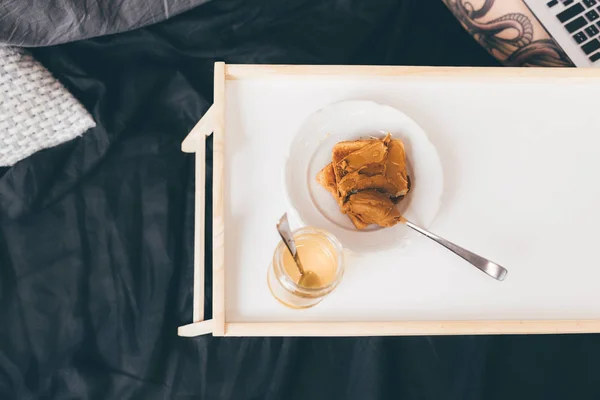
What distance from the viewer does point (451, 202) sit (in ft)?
2.49

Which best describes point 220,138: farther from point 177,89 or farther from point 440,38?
point 440,38

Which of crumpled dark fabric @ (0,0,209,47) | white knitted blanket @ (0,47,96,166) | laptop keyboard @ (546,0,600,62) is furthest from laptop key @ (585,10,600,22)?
white knitted blanket @ (0,47,96,166)

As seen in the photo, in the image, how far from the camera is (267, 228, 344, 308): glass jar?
0.68m

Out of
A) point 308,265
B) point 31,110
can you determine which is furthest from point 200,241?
point 31,110

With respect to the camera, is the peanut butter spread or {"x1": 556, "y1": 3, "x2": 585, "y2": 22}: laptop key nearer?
the peanut butter spread

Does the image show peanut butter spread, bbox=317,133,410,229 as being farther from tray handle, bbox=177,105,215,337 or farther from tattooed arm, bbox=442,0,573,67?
tattooed arm, bbox=442,0,573,67

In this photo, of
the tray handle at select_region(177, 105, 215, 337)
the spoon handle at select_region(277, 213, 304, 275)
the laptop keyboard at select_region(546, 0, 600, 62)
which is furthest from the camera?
the laptop keyboard at select_region(546, 0, 600, 62)

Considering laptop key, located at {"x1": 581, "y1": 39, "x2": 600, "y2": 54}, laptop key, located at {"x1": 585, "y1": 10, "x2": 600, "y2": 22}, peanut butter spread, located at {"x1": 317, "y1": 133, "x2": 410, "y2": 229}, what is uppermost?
laptop key, located at {"x1": 585, "y1": 10, "x2": 600, "y2": 22}

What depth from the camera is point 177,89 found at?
1.06m

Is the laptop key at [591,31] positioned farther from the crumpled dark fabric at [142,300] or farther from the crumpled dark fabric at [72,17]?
the crumpled dark fabric at [72,17]

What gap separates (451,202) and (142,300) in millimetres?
566

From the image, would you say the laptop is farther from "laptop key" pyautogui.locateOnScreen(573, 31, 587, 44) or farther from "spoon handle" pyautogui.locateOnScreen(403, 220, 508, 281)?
"spoon handle" pyautogui.locateOnScreen(403, 220, 508, 281)

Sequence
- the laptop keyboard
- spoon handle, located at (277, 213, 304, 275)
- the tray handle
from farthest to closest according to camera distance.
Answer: the laptop keyboard
the tray handle
spoon handle, located at (277, 213, 304, 275)

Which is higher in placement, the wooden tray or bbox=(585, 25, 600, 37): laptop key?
bbox=(585, 25, 600, 37): laptop key
